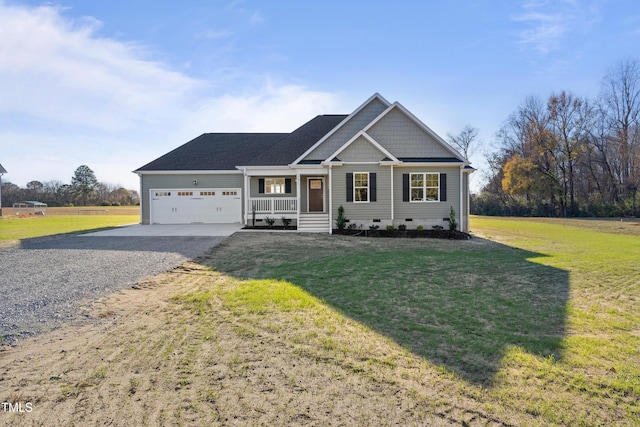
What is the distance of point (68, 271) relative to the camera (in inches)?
291

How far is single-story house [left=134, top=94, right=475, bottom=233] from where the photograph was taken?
16.1 meters

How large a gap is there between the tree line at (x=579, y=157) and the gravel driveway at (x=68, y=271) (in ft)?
127

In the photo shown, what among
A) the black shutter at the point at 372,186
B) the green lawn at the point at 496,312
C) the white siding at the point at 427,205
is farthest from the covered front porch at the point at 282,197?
the green lawn at the point at 496,312

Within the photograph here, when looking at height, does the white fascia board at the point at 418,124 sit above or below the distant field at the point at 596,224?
above

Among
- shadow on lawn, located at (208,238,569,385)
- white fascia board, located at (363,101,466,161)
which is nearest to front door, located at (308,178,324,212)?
white fascia board, located at (363,101,466,161)

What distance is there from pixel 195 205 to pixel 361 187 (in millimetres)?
10819

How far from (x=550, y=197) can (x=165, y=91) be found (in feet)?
137

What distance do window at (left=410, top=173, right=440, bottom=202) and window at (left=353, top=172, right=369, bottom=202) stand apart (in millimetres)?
2282

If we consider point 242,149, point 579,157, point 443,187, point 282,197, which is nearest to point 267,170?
point 282,197

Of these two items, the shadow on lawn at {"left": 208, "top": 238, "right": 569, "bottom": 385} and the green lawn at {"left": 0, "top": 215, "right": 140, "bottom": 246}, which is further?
the green lawn at {"left": 0, "top": 215, "right": 140, "bottom": 246}

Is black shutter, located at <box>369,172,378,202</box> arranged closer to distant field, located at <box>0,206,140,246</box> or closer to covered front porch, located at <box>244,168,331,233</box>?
covered front porch, located at <box>244,168,331,233</box>

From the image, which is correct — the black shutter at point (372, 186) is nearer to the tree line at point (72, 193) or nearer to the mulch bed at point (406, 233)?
the mulch bed at point (406, 233)

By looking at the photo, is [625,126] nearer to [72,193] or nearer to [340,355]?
[340,355]

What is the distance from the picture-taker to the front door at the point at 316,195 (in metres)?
18.7
